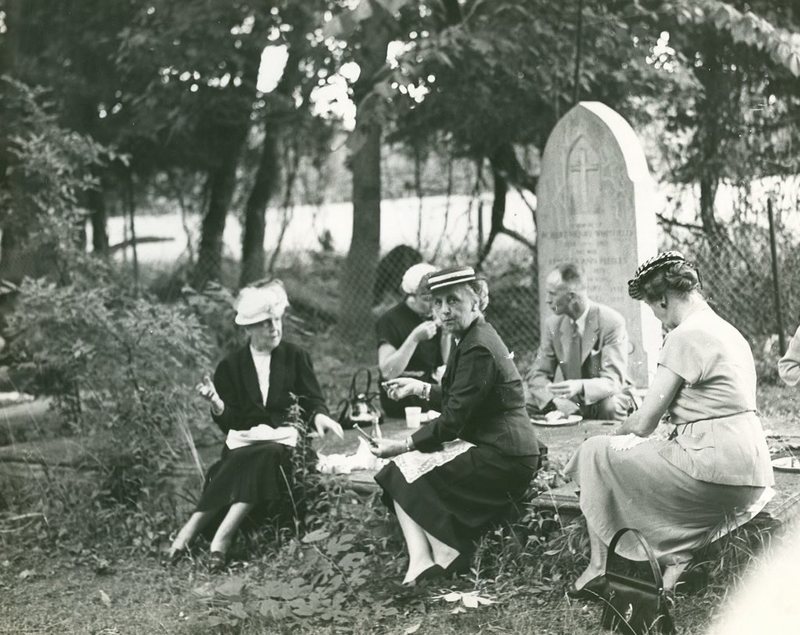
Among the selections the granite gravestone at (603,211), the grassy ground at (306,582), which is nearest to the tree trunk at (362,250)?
the granite gravestone at (603,211)

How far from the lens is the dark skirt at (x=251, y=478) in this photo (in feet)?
20.2

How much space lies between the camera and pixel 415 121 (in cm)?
1273

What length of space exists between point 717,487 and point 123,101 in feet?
39.5

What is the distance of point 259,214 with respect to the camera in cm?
1514

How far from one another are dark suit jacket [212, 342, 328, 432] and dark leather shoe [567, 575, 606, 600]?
2243 mm

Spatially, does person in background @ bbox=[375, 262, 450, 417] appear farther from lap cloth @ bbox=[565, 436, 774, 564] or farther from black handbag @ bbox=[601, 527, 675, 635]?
black handbag @ bbox=[601, 527, 675, 635]

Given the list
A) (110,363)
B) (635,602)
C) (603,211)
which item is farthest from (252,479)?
(603,211)

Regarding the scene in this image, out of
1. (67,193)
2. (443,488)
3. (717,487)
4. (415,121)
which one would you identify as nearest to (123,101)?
(415,121)

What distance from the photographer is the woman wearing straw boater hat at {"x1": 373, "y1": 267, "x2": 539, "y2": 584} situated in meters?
5.12

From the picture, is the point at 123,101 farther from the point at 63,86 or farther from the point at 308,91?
the point at 308,91

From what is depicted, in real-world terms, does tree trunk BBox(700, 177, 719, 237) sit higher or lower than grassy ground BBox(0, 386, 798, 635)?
higher

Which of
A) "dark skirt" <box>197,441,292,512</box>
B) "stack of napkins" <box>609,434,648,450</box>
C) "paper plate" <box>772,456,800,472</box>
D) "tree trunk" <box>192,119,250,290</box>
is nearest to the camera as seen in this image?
"stack of napkins" <box>609,434,648,450</box>

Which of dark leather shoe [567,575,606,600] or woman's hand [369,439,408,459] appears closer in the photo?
dark leather shoe [567,575,606,600]

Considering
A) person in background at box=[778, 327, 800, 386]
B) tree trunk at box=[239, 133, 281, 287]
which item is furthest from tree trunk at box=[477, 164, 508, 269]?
person in background at box=[778, 327, 800, 386]
